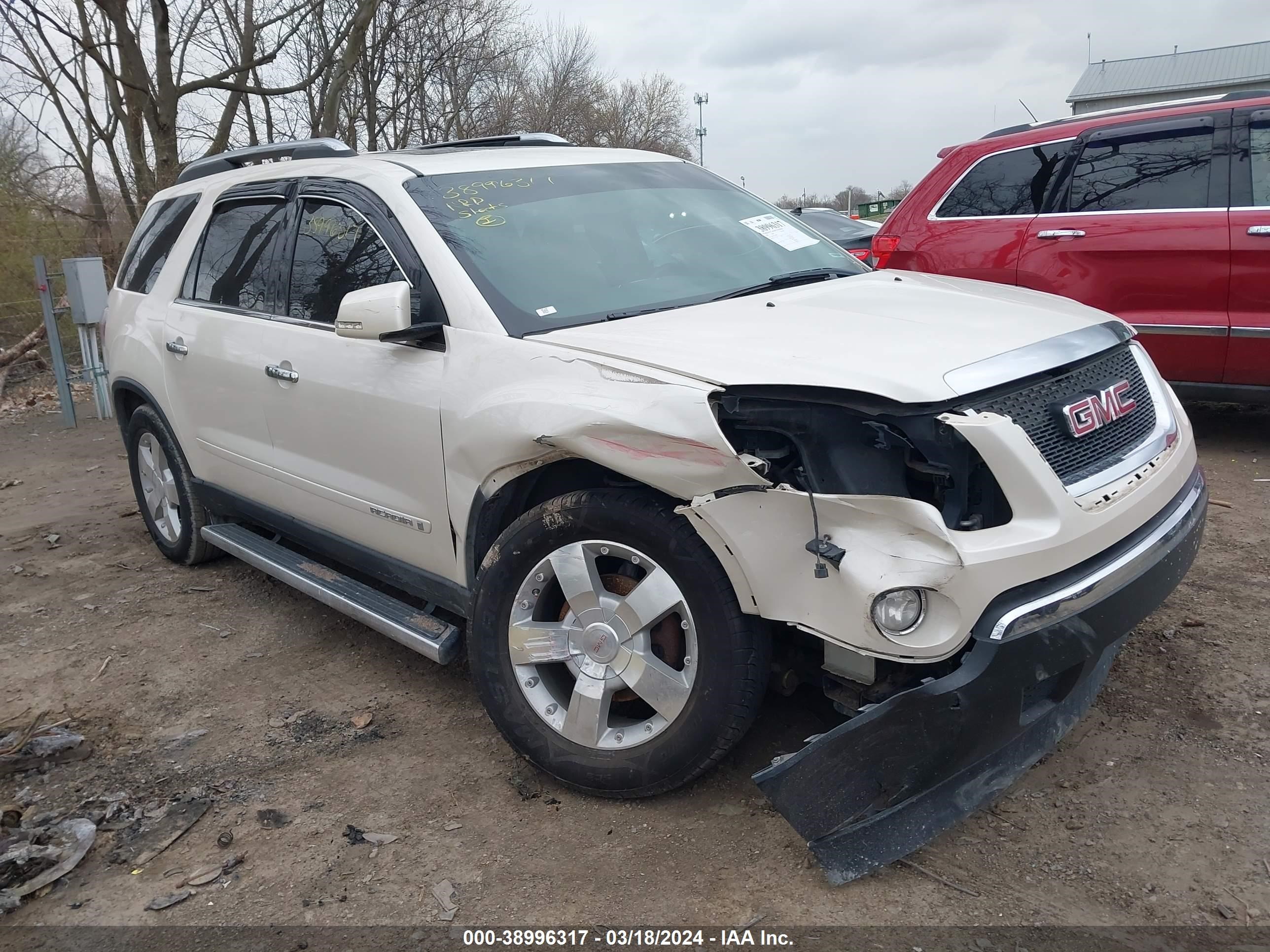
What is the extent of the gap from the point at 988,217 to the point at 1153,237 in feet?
3.14

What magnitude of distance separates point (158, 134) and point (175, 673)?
1227cm

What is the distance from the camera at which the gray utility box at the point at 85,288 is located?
373 inches

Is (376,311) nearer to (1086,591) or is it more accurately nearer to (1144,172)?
(1086,591)

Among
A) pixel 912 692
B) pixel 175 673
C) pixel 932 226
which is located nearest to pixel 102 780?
pixel 175 673

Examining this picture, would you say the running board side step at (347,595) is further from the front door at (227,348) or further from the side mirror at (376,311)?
the side mirror at (376,311)

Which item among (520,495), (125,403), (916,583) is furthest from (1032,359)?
(125,403)

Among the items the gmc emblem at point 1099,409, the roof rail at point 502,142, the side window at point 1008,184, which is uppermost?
the roof rail at point 502,142

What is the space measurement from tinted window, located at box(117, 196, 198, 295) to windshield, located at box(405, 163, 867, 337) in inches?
78.1

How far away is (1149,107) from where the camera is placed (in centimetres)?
561

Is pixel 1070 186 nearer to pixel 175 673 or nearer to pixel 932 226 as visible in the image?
pixel 932 226

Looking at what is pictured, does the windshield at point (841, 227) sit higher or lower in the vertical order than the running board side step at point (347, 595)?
higher

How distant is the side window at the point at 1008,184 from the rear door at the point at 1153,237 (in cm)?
12

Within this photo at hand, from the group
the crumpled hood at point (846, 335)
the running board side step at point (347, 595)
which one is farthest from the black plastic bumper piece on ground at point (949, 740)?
the running board side step at point (347, 595)

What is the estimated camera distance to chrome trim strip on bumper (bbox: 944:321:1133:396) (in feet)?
7.41
